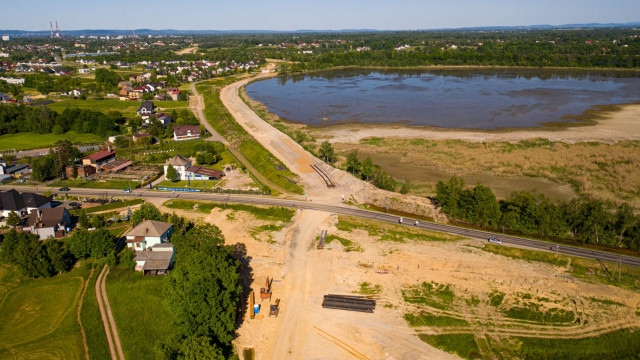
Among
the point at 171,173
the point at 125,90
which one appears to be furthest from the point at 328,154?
the point at 125,90

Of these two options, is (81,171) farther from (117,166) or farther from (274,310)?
(274,310)

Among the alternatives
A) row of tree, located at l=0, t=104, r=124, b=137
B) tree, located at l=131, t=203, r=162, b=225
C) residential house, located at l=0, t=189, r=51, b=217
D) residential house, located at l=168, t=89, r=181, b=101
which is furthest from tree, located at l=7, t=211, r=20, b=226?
residential house, located at l=168, t=89, r=181, b=101

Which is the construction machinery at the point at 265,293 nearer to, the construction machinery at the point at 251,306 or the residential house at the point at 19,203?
the construction machinery at the point at 251,306

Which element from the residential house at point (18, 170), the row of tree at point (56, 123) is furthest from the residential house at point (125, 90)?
the residential house at point (18, 170)

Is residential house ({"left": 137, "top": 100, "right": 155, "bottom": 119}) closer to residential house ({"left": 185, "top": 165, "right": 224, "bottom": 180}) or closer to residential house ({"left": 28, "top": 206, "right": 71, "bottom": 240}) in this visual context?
residential house ({"left": 185, "top": 165, "right": 224, "bottom": 180})

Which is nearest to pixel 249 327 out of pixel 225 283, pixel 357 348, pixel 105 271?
pixel 225 283
